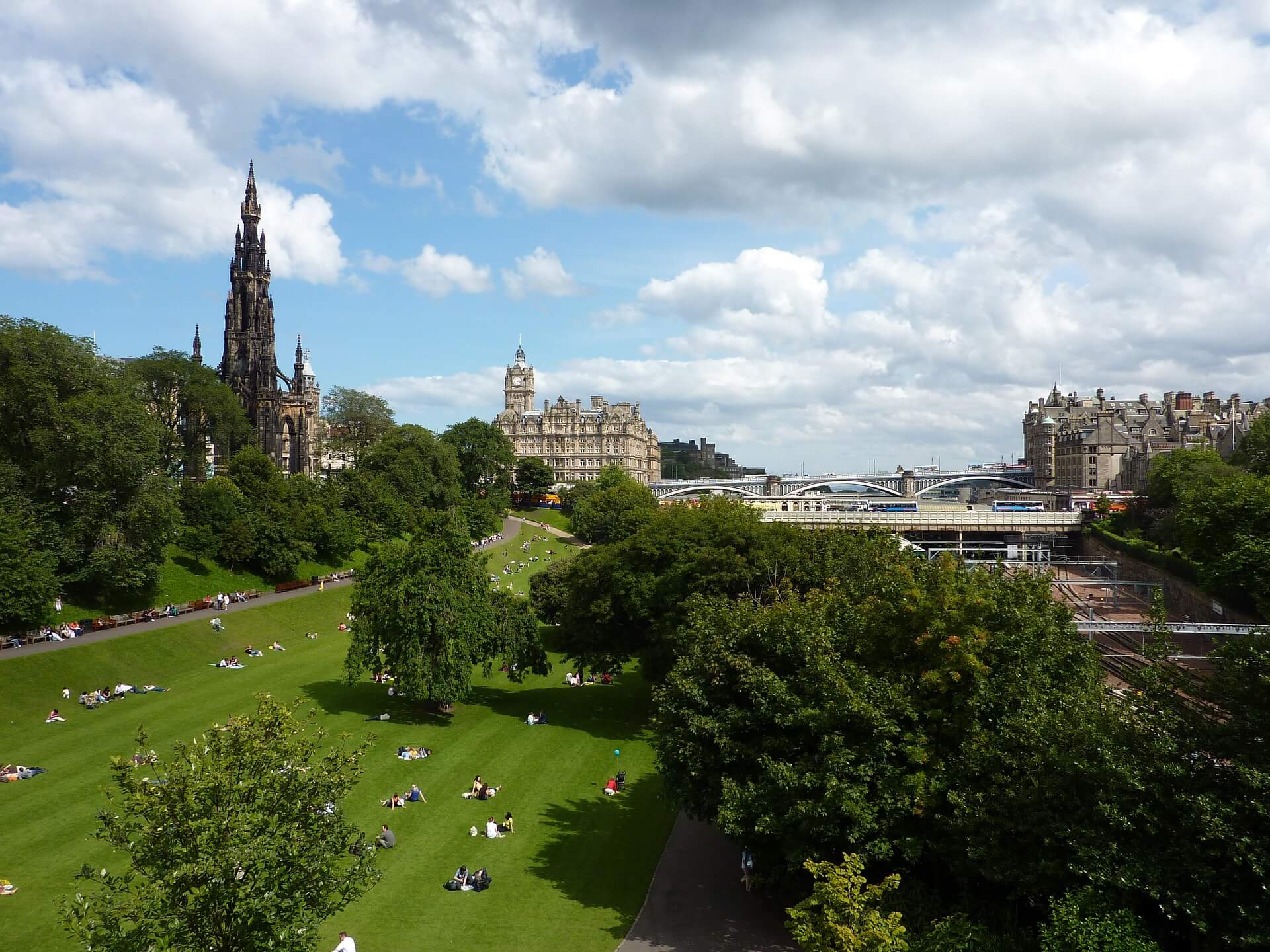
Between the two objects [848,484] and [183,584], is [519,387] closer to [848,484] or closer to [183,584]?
[848,484]

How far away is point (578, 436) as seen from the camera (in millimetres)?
167500

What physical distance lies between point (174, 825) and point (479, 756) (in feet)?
63.3

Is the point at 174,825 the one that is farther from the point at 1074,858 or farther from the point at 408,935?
the point at 1074,858

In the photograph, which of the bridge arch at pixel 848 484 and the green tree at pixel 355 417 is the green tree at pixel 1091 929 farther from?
the bridge arch at pixel 848 484

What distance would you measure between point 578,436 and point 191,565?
370ft

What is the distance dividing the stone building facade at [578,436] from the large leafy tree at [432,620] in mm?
125282

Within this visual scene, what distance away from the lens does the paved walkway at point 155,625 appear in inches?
1510

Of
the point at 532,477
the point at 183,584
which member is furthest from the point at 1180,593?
the point at 532,477

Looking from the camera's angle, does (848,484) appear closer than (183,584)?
No

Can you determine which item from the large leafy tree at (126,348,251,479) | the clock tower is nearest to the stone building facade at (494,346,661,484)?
the clock tower

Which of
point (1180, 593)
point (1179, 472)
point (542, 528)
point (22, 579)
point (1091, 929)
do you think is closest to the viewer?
point (1091, 929)

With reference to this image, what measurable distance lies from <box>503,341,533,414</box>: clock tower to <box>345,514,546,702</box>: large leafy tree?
14851cm

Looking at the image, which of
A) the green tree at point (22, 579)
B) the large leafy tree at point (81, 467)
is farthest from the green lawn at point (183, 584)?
the green tree at point (22, 579)

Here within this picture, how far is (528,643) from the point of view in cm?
3806
